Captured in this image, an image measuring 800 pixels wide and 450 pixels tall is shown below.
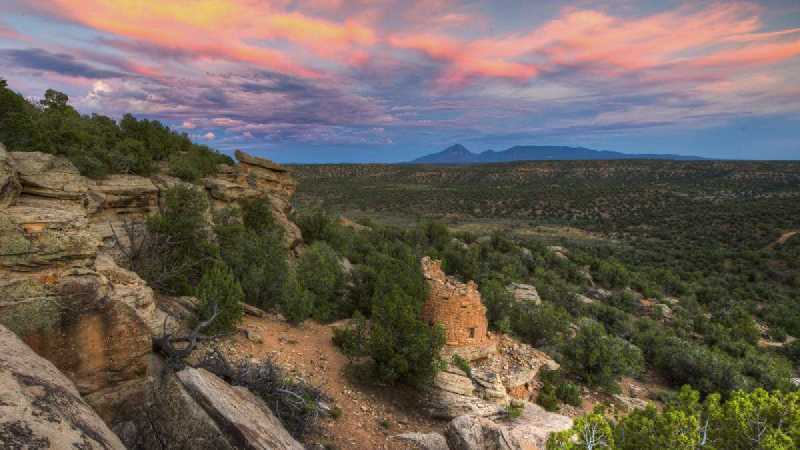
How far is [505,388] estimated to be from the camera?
1198cm

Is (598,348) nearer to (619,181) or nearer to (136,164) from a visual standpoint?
(136,164)

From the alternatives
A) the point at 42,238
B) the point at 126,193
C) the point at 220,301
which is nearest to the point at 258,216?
the point at 126,193

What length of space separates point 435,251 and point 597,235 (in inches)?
1392

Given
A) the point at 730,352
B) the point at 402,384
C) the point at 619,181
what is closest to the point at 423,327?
the point at 402,384

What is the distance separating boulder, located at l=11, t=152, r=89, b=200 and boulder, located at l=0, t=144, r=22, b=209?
0.35 m

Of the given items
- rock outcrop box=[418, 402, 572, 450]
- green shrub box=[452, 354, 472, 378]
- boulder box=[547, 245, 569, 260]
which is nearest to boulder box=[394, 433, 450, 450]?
rock outcrop box=[418, 402, 572, 450]

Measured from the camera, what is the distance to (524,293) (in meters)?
25.3

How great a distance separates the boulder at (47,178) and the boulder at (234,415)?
234 inches

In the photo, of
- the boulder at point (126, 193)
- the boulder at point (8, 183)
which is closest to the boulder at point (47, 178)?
the boulder at point (8, 183)

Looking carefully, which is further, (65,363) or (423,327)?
(423,327)

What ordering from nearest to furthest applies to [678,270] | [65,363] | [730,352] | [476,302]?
1. [65,363]
2. [476,302]
3. [730,352]
4. [678,270]

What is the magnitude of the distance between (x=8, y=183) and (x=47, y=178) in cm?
161

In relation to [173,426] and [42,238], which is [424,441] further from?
[42,238]

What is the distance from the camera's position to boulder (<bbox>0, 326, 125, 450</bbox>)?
10.9 feet
